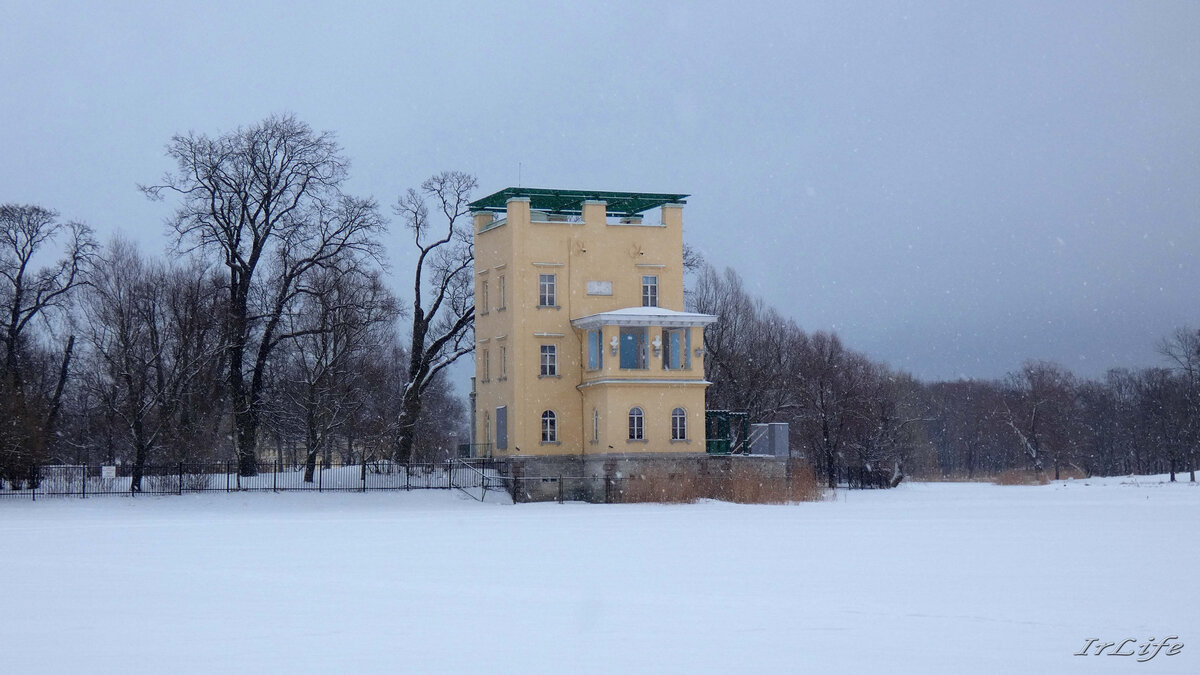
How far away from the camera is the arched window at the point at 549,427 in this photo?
51062 mm

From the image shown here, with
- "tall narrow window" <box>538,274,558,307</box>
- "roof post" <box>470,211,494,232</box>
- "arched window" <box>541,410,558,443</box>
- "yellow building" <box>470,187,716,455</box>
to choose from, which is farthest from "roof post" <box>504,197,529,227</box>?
"arched window" <box>541,410,558,443</box>

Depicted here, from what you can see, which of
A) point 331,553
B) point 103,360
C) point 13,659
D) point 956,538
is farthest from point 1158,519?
point 103,360

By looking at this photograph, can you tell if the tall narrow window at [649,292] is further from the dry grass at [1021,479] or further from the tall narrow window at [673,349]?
the dry grass at [1021,479]

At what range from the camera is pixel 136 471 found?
4803 cm

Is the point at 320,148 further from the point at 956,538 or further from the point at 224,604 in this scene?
the point at 224,604

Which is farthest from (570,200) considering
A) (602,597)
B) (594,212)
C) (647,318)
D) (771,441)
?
(602,597)

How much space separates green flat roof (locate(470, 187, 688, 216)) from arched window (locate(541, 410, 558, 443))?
28.0 feet

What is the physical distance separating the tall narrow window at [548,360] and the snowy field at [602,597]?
1967 centimetres

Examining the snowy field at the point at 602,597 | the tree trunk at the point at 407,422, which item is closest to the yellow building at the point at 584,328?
the tree trunk at the point at 407,422

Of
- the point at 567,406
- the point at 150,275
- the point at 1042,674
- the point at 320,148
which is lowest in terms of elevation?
the point at 1042,674

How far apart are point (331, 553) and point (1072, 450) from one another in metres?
74.5

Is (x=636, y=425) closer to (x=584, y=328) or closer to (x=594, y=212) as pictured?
(x=584, y=328)

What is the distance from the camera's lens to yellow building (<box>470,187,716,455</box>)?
49.4 m

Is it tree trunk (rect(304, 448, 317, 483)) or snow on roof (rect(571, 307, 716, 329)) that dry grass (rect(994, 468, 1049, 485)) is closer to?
snow on roof (rect(571, 307, 716, 329))
